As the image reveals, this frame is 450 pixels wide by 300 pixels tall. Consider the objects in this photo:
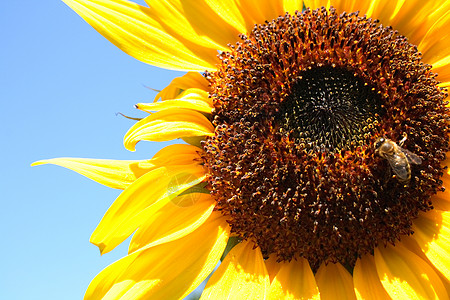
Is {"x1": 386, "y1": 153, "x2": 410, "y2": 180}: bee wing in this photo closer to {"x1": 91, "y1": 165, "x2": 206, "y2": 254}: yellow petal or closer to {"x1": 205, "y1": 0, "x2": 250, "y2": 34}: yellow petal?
{"x1": 91, "y1": 165, "x2": 206, "y2": 254}: yellow petal

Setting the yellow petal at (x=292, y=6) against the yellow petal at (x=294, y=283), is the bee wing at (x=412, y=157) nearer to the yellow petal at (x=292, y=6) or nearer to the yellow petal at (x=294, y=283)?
the yellow petal at (x=294, y=283)

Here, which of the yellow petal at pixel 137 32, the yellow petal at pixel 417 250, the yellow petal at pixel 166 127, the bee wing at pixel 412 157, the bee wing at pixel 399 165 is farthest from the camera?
the yellow petal at pixel 137 32

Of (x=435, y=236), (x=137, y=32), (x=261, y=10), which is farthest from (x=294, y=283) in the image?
(x=137, y=32)

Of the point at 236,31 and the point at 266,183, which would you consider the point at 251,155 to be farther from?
the point at 236,31

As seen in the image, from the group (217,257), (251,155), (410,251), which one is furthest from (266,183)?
(410,251)

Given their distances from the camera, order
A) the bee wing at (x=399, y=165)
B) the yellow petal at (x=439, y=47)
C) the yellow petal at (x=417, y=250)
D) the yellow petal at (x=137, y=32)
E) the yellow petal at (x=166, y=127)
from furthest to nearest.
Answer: the yellow petal at (x=439, y=47) < the yellow petal at (x=137, y=32) < the yellow petal at (x=417, y=250) < the yellow petal at (x=166, y=127) < the bee wing at (x=399, y=165)

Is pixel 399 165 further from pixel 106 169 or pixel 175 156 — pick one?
pixel 106 169

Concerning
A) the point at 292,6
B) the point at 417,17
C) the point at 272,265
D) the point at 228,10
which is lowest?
the point at 272,265

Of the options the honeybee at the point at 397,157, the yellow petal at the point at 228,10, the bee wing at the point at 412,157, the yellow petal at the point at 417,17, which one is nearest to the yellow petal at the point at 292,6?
the yellow petal at the point at 228,10
